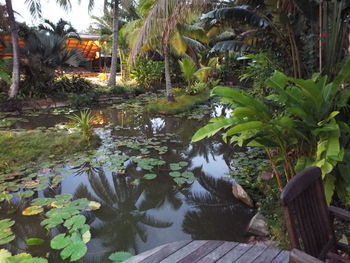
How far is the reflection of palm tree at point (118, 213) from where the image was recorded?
283cm

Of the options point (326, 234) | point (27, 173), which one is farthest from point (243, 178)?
point (27, 173)

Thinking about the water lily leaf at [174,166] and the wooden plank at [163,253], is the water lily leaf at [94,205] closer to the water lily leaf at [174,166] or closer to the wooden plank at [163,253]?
the water lily leaf at [174,166]

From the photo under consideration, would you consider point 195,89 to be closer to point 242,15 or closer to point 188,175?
point 242,15

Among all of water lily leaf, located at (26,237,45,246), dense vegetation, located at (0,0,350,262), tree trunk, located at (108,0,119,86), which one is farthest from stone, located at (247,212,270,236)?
tree trunk, located at (108,0,119,86)

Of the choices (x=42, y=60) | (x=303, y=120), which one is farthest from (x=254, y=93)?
(x=42, y=60)

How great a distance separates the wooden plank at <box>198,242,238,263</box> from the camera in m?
1.81

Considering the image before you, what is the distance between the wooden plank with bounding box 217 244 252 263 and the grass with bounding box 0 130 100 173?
148 inches

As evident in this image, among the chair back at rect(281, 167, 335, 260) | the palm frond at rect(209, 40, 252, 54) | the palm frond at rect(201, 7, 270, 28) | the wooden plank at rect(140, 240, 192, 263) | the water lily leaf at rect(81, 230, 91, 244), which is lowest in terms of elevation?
the water lily leaf at rect(81, 230, 91, 244)

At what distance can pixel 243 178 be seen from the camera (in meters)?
4.02

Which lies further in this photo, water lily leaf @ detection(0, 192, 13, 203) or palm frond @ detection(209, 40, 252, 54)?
palm frond @ detection(209, 40, 252, 54)

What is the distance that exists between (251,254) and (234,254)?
114mm

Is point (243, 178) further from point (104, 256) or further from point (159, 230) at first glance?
point (104, 256)

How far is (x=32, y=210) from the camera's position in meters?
3.17

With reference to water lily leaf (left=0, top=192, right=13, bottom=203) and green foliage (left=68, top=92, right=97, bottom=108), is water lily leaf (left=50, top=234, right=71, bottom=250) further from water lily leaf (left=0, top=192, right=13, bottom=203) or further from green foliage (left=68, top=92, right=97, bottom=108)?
green foliage (left=68, top=92, right=97, bottom=108)
